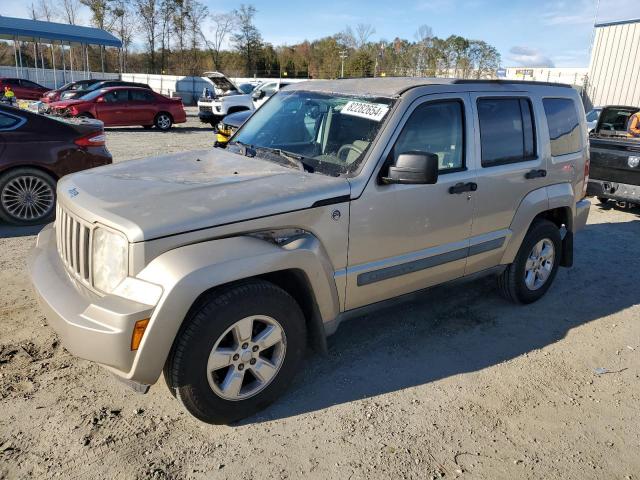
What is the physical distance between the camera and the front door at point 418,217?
3334 mm

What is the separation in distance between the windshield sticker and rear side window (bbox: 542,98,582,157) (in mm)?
1915

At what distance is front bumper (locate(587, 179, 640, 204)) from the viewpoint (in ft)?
25.4

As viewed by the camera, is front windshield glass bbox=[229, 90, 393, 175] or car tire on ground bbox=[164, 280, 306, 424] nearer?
car tire on ground bbox=[164, 280, 306, 424]

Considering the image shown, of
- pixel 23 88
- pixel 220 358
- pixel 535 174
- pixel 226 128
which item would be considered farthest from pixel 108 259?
pixel 23 88

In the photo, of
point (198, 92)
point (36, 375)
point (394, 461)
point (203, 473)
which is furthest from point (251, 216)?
point (198, 92)

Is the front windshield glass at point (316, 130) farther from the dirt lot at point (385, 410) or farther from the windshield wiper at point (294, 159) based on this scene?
the dirt lot at point (385, 410)

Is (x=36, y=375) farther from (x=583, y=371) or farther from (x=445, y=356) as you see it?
(x=583, y=371)

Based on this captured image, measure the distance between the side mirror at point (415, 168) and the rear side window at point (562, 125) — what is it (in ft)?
6.75

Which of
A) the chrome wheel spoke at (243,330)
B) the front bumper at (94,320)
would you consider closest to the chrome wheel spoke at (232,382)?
the chrome wheel spoke at (243,330)

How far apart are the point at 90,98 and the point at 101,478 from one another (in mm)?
17674

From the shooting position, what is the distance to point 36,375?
3.34 m

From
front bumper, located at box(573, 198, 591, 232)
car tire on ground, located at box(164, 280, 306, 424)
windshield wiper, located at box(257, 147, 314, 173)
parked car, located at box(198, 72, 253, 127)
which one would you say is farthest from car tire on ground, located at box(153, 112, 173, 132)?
car tire on ground, located at box(164, 280, 306, 424)

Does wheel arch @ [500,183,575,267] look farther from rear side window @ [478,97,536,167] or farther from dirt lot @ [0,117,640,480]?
dirt lot @ [0,117,640,480]

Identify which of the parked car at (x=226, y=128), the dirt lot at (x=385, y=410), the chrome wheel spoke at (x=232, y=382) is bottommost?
the dirt lot at (x=385, y=410)
